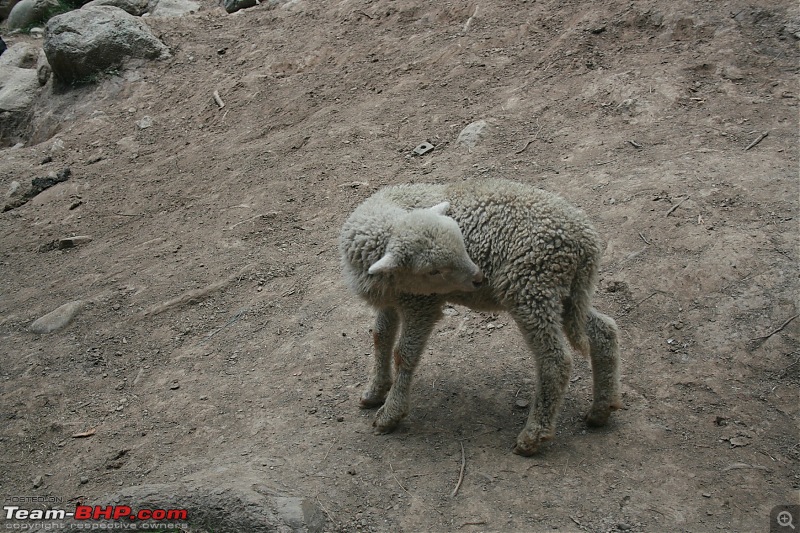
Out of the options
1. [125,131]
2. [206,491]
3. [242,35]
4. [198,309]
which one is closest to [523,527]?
[206,491]

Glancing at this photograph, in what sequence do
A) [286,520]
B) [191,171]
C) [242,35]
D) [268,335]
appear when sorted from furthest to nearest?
1. [242,35]
2. [191,171]
3. [268,335]
4. [286,520]

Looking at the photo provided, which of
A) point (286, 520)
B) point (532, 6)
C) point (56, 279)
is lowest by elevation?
point (56, 279)

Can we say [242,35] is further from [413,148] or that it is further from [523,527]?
[523,527]

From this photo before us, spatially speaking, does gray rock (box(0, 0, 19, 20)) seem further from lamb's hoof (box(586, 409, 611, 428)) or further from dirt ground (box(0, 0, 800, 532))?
lamb's hoof (box(586, 409, 611, 428))

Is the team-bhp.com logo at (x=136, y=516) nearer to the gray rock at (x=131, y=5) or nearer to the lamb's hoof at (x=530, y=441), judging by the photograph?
the lamb's hoof at (x=530, y=441)

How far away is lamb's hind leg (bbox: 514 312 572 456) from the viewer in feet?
15.4

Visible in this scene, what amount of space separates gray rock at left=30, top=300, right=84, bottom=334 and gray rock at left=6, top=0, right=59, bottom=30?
13.4 metres

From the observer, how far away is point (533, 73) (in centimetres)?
988

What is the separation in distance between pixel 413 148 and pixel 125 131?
18.9 ft

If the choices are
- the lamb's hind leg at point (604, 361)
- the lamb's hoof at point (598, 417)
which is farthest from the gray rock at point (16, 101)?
the lamb's hoof at point (598, 417)

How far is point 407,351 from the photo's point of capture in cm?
505

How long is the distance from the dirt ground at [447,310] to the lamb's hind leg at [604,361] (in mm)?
283

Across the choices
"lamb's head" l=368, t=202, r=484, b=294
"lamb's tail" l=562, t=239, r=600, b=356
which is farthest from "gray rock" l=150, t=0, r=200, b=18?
"lamb's tail" l=562, t=239, r=600, b=356

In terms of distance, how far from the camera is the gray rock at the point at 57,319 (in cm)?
756
